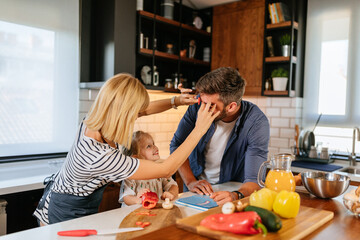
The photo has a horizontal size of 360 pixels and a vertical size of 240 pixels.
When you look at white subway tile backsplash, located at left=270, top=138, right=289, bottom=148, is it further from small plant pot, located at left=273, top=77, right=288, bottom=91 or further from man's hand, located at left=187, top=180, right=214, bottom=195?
man's hand, located at left=187, top=180, right=214, bottom=195

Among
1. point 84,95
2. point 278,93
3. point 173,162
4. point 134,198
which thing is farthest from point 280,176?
point 278,93

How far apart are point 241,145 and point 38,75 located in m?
1.91

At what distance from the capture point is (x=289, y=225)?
120cm

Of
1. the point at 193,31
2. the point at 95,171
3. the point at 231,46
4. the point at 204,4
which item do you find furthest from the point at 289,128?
the point at 95,171

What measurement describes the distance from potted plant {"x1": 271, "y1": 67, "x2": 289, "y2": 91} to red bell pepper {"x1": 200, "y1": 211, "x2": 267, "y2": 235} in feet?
9.67

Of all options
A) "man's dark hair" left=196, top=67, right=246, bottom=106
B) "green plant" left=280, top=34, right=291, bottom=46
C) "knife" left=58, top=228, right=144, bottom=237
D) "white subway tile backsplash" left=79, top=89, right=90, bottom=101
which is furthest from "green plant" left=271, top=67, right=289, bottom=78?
"knife" left=58, top=228, right=144, bottom=237

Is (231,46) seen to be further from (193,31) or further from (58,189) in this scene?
(58,189)

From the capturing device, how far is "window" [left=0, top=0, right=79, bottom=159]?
2.73 metres

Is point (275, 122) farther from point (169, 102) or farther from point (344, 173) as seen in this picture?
point (169, 102)

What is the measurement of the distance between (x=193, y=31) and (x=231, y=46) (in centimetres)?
52

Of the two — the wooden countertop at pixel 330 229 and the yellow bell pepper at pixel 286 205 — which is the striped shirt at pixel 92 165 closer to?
the wooden countertop at pixel 330 229

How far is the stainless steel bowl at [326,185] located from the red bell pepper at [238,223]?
0.71 m

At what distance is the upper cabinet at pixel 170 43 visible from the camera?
11.7 feet

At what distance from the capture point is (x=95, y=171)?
1469 mm
